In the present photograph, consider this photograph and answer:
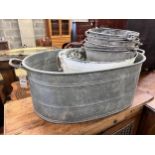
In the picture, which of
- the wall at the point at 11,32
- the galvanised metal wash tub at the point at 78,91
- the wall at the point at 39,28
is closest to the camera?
the galvanised metal wash tub at the point at 78,91

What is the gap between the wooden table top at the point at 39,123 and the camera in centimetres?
54

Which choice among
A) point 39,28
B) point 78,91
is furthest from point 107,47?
point 39,28

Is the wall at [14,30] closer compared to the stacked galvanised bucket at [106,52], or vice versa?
the stacked galvanised bucket at [106,52]

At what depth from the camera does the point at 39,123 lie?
1.87 feet

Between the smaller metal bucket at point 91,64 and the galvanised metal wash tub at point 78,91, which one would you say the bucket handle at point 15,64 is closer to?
the galvanised metal wash tub at point 78,91

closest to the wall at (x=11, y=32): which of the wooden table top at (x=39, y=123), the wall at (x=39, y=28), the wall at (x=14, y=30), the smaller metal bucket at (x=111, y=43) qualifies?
the wall at (x=14, y=30)

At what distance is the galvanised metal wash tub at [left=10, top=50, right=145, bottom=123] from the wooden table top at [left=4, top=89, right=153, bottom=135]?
0.02m

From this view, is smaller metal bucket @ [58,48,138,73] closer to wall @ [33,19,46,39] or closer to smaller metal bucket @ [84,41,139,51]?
smaller metal bucket @ [84,41,139,51]

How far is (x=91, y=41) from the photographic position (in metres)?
0.60

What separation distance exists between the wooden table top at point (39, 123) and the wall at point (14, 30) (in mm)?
2416

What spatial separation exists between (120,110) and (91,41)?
0.95 feet

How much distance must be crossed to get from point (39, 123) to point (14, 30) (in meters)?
2.62
